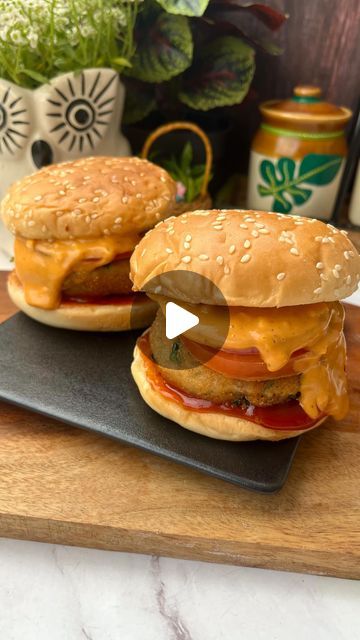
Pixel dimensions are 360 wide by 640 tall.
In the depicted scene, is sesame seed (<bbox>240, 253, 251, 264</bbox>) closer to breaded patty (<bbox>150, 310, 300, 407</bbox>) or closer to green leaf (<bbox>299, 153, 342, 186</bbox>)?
breaded patty (<bbox>150, 310, 300, 407</bbox>)

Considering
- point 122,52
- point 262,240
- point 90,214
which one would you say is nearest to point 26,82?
point 122,52

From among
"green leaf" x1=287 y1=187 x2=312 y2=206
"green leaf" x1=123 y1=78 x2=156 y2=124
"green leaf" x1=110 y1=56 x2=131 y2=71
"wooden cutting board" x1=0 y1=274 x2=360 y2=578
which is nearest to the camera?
"wooden cutting board" x1=0 y1=274 x2=360 y2=578

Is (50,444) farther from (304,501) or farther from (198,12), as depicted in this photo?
(198,12)

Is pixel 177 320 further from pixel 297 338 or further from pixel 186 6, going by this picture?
pixel 186 6

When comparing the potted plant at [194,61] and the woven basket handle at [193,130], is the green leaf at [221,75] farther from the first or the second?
the woven basket handle at [193,130]

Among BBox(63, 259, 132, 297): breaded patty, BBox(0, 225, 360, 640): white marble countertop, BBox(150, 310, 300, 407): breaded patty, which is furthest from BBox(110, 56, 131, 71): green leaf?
BBox(0, 225, 360, 640): white marble countertop

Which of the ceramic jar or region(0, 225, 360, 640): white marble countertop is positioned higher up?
the ceramic jar

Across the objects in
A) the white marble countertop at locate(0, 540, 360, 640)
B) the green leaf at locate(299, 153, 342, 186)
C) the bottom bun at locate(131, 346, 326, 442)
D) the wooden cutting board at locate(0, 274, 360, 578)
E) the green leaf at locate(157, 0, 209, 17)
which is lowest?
the white marble countertop at locate(0, 540, 360, 640)

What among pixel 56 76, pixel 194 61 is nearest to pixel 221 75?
pixel 194 61
